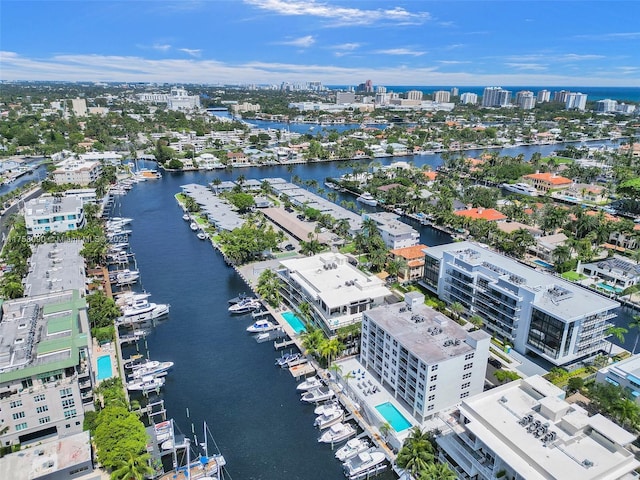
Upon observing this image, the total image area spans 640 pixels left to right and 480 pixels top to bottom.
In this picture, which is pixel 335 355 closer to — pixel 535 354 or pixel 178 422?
A: pixel 178 422

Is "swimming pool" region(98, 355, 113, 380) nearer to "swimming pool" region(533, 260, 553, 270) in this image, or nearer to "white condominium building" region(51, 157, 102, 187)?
"swimming pool" region(533, 260, 553, 270)

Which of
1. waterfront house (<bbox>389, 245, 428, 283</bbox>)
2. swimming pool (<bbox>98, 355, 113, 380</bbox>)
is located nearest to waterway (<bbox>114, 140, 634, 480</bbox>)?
swimming pool (<bbox>98, 355, 113, 380</bbox>)

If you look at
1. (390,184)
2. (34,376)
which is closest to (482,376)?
(34,376)

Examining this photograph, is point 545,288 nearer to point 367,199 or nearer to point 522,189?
point 367,199

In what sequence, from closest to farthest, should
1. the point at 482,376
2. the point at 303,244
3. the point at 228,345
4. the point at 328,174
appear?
the point at 482,376 → the point at 228,345 → the point at 303,244 → the point at 328,174

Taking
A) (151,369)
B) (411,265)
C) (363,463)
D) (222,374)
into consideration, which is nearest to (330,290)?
(222,374)
